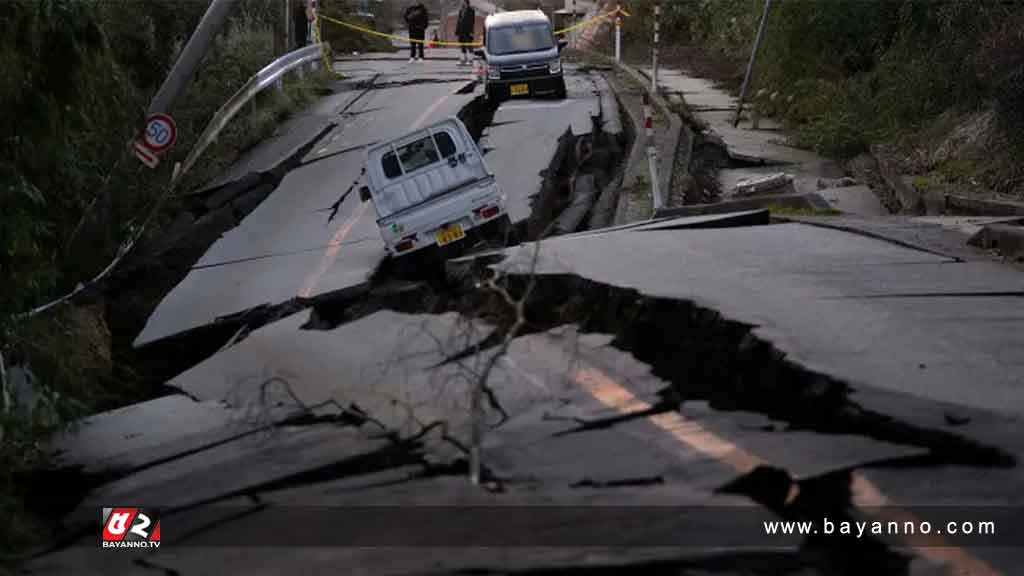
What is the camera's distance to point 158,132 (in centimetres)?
1494

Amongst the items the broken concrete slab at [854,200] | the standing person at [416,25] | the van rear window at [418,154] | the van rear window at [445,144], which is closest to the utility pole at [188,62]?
the van rear window at [418,154]

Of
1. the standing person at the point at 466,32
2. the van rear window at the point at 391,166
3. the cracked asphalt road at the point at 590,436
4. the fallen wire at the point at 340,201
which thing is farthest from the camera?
the standing person at the point at 466,32

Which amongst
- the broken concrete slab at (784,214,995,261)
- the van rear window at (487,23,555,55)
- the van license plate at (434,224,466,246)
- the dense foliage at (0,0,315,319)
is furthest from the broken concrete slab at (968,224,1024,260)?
the van rear window at (487,23,555,55)

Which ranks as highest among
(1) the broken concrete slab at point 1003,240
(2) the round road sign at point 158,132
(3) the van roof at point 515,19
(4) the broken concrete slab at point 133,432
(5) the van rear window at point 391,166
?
(3) the van roof at point 515,19

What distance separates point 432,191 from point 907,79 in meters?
9.98

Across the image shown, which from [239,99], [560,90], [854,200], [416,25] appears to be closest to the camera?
[854,200]

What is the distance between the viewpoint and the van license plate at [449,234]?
14.7m

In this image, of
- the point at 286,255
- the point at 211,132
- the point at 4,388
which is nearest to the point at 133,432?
the point at 4,388

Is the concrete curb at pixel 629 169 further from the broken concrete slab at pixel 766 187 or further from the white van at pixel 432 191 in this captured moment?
the white van at pixel 432 191

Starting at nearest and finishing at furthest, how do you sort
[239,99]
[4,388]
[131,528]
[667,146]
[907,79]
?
[131,528] → [4,388] → [907,79] → [667,146] → [239,99]

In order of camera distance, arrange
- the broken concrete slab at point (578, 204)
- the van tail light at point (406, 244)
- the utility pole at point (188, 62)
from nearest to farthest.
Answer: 1. the van tail light at point (406, 244)
2. the utility pole at point (188, 62)
3. the broken concrete slab at point (578, 204)

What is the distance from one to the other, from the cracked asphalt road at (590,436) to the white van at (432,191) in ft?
6.78

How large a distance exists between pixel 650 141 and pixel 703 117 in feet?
24.8

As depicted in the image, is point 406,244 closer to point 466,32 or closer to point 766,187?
point 766,187
